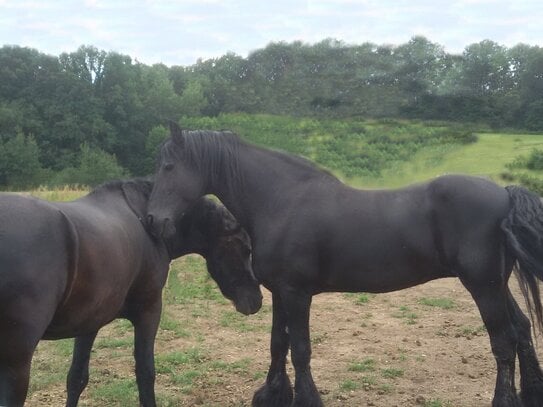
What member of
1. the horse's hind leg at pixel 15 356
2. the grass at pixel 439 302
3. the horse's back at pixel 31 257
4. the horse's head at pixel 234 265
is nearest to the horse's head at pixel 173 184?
the horse's head at pixel 234 265

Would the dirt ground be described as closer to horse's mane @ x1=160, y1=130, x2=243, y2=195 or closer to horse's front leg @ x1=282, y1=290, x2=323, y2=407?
horse's front leg @ x1=282, y1=290, x2=323, y2=407

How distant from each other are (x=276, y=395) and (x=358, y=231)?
66.6 inches

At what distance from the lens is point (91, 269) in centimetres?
332

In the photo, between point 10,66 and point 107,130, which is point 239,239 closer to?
point 107,130

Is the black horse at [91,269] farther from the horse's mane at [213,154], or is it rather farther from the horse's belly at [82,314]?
the horse's mane at [213,154]

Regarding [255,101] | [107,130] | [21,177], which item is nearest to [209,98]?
[255,101]

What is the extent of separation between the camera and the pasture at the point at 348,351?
205 inches

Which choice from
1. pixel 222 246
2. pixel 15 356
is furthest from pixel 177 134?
pixel 15 356

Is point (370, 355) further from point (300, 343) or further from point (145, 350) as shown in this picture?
point (145, 350)

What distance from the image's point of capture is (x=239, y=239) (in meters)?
5.09

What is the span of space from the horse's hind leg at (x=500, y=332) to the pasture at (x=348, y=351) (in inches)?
31.3

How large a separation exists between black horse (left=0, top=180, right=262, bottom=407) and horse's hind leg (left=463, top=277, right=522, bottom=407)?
2.07 meters

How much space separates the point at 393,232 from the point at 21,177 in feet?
78.9

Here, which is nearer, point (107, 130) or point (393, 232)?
point (393, 232)
